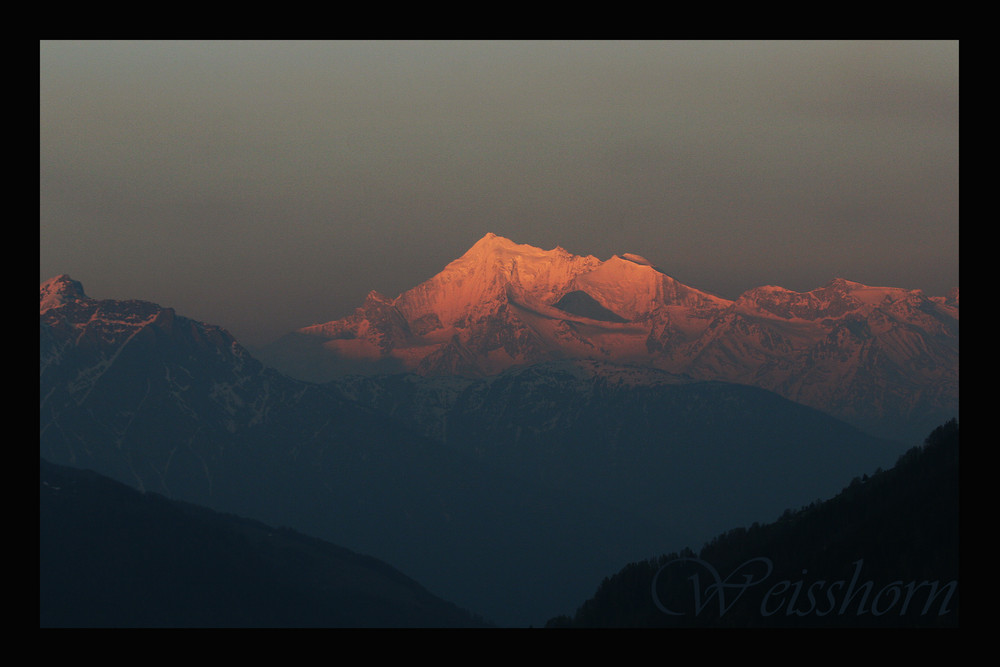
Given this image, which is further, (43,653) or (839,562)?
(839,562)

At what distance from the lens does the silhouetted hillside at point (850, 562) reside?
4980 inches

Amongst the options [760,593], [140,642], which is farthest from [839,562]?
[140,642]

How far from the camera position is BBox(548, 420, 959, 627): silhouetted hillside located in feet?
415

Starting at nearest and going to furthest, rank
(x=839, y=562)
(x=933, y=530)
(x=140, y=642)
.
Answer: (x=140, y=642), (x=933, y=530), (x=839, y=562)

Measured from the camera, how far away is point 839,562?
484 ft

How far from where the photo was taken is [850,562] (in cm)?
14500
